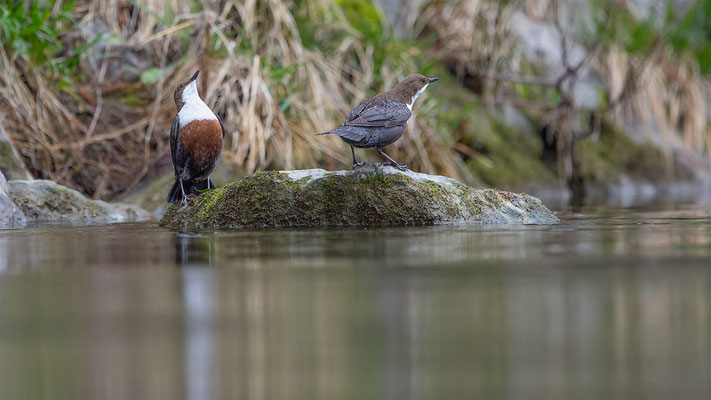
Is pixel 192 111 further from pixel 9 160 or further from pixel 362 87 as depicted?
pixel 362 87

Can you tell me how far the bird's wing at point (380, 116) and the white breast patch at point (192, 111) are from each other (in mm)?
1190

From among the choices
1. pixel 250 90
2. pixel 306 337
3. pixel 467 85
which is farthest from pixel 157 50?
pixel 306 337

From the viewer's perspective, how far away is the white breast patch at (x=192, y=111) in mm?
5418

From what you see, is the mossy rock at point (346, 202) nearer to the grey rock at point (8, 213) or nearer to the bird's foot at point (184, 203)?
the bird's foot at point (184, 203)

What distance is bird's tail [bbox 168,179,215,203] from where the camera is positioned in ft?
17.9

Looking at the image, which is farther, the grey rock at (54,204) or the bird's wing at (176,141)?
the grey rock at (54,204)

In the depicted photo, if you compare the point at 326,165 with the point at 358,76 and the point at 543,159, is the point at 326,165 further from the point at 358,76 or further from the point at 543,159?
the point at 543,159

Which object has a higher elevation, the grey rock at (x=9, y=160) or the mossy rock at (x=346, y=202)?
the grey rock at (x=9, y=160)

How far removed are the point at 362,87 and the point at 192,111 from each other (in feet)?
11.8

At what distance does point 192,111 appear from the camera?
5.49 meters

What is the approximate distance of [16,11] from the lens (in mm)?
7215

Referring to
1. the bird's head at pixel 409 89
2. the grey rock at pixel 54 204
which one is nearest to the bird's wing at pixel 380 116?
the bird's head at pixel 409 89

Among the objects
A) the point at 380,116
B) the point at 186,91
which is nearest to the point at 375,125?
the point at 380,116

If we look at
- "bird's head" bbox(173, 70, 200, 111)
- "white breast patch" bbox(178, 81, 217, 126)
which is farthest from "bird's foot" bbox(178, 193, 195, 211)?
"bird's head" bbox(173, 70, 200, 111)
